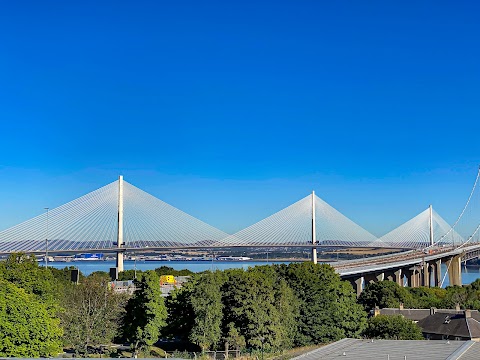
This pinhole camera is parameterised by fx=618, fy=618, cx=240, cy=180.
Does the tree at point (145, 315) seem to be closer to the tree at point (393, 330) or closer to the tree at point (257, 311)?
the tree at point (257, 311)

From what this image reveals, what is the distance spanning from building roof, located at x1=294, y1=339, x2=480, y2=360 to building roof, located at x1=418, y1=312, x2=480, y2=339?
12.7 m

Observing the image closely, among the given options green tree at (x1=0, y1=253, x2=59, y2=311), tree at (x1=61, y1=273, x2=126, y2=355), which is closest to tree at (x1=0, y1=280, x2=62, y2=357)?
green tree at (x1=0, y1=253, x2=59, y2=311)

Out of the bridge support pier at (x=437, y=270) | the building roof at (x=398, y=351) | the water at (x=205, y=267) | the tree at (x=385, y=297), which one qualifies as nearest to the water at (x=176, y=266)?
the water at (x=205, y=267)

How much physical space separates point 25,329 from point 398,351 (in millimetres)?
13169

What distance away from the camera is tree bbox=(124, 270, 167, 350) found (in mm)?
27641

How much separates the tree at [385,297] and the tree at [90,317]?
27.3 m

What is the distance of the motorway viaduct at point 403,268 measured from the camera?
7206 cm

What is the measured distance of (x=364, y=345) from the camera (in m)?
23.8

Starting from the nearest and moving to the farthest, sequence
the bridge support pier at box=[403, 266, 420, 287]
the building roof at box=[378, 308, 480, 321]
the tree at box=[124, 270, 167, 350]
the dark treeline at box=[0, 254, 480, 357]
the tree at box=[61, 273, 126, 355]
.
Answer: the dark treeline at box=[0, 254, 480, 357], the tree at box=[61, 273, 126, 355], the tree at box=[124, 270, 167, 350], the building roof at box=[378, 308, 480, 321], the bridge support pier at box=[403, 266, 420, 287]

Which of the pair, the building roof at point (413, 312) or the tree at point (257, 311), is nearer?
the tree at point (257, 311)

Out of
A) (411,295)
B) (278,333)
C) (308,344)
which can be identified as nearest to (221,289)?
(278,333)

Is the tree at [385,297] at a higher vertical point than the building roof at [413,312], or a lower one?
higher

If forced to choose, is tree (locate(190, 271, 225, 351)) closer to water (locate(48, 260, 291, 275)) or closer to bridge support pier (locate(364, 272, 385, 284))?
bridge support pier (locate(364, 272, 385, 284))

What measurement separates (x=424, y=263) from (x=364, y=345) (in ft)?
213
